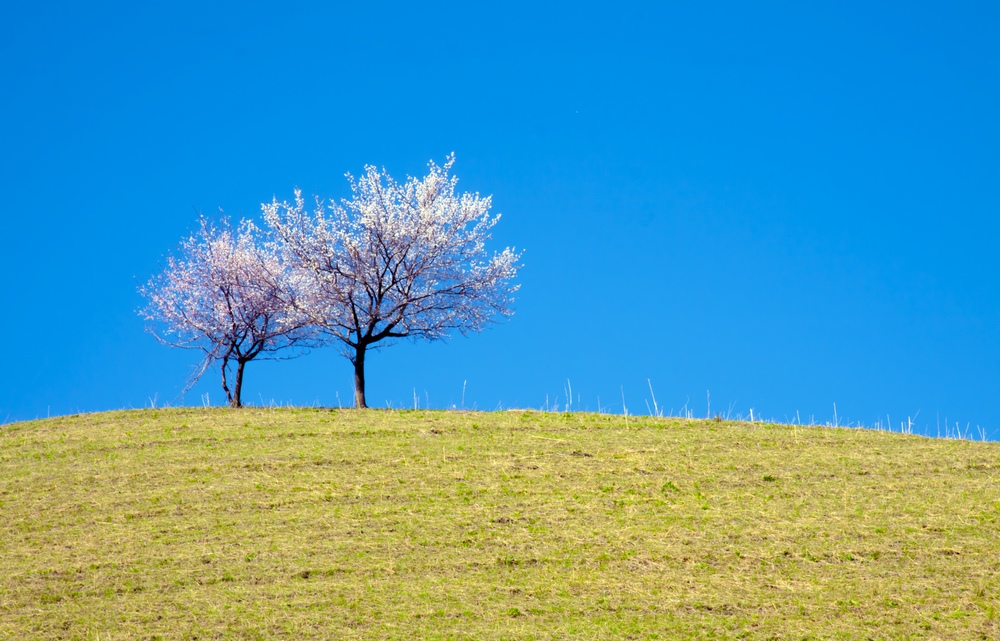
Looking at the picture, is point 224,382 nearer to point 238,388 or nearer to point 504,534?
point 238,388

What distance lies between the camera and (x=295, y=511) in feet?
67.9

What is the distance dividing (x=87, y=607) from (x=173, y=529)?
3.40m

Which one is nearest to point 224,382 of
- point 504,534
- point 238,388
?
point 238,388

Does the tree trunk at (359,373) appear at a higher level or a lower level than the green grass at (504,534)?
higher

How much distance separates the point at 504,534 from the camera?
18828mm

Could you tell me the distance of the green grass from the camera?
51.7ft

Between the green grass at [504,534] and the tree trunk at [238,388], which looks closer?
the green grass at [504,534]

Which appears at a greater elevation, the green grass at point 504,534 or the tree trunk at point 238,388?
the tree trunk at point 238,388

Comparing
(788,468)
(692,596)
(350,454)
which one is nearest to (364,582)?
(692,596)

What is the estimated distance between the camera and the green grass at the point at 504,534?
51.7 ft

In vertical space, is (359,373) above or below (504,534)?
above

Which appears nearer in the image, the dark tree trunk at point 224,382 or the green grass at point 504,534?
the green grass at point 504,534

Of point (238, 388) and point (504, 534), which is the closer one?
point (504, 534)

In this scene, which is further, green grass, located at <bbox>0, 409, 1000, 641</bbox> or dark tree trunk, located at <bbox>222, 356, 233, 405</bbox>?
dark tree trunk, located at <bbox>222, 356, 233, 405</bbox>
